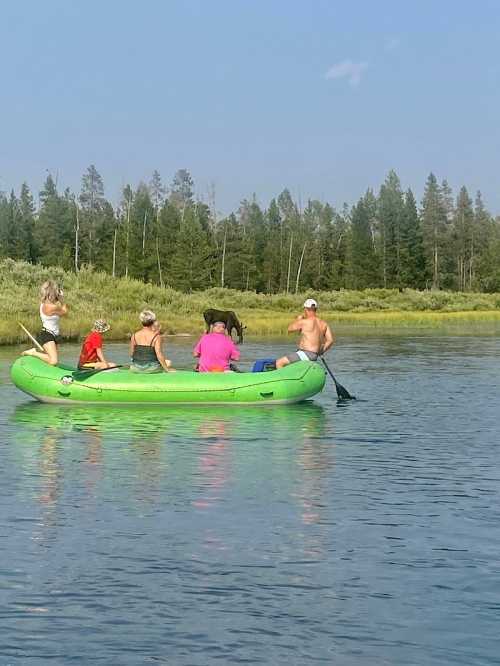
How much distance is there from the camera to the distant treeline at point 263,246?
110375 millimetres

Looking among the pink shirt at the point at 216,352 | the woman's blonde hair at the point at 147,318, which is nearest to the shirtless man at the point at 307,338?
the pink shirt at the point at 216,352

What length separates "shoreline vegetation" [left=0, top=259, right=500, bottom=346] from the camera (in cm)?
4422

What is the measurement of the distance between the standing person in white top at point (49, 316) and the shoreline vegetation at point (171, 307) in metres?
18.1

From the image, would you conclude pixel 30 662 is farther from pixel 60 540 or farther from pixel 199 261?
pixel 199 261

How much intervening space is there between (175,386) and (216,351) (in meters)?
1.00

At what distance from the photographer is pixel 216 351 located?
64.0 feet

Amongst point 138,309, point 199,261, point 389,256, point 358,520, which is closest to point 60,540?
point 358,520

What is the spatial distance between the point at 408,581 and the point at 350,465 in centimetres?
539

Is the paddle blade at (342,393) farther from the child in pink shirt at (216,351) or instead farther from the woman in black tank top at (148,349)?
the woman in black tank top at (148,349)

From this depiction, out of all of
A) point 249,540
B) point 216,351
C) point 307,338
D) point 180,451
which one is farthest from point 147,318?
point 249,540

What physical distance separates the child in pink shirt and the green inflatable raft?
345mm

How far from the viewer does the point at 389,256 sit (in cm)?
12169

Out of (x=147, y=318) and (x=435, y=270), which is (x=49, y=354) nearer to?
(x=147, y=318)

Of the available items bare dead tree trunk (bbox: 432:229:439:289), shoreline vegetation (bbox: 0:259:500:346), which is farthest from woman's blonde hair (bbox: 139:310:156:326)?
bare dead tree trunk (bbox: 432:229:439:289)
